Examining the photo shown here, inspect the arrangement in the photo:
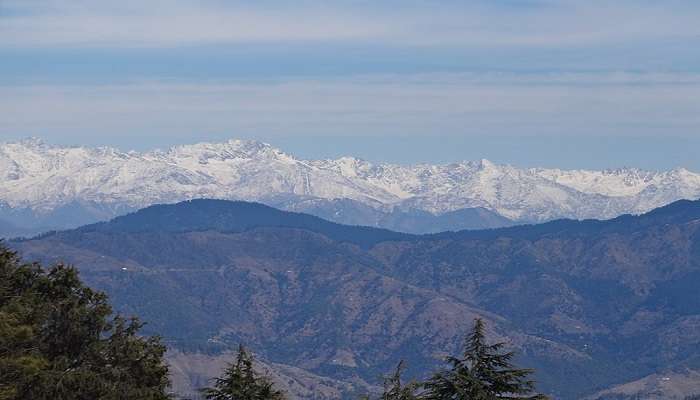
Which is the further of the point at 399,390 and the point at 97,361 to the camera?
the point at 97,361

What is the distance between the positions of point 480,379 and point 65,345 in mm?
26844

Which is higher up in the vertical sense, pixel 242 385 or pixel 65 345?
pixel 65 345

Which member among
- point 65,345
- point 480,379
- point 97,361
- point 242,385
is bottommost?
point 242,385

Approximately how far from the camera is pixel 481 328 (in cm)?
4684

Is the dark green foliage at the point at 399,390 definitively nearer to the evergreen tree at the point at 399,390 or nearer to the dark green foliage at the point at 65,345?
the evergreen tree at the point at 399,390

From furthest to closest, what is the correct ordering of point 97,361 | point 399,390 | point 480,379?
point 97,361
point 399,390
point 480,379

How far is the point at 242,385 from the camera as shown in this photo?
Result: 52.9 m

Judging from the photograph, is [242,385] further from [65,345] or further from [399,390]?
[65,345]

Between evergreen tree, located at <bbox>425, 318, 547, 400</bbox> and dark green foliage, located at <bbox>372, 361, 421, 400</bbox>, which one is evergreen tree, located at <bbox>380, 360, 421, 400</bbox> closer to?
dark green foliage, located at <bbox>372, 361, 421, 400</bbox>

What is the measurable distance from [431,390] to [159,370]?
22.3 meters

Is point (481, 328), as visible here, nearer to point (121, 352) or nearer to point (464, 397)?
point (464, 397)

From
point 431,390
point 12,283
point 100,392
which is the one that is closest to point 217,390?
point 100,392

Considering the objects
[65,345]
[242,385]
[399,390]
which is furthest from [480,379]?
[65,345]

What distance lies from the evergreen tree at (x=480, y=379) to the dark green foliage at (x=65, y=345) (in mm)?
18750
